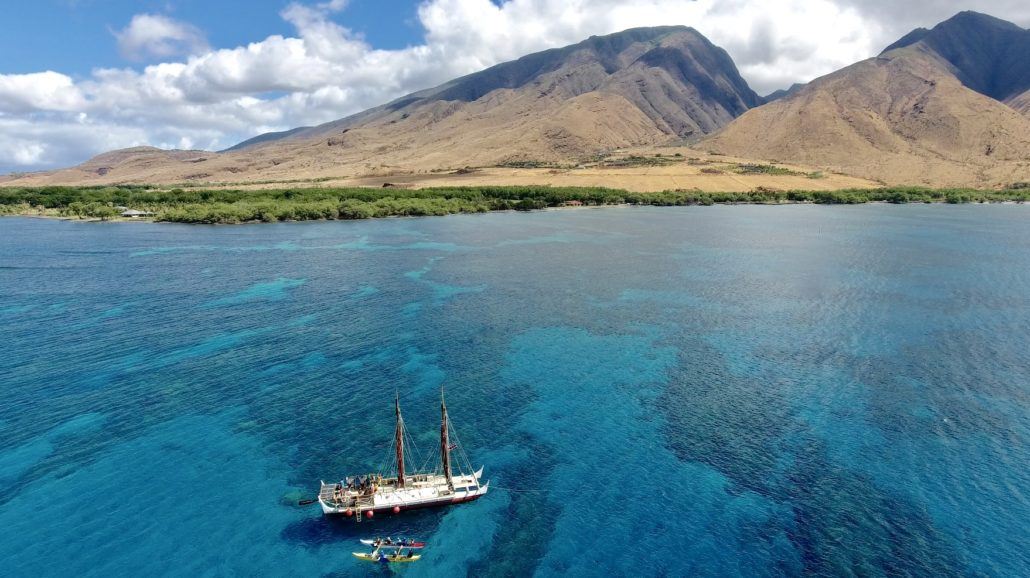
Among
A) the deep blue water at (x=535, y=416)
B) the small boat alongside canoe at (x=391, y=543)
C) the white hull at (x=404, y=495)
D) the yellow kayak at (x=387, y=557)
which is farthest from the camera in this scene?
the white hull at (x=404, y=495)

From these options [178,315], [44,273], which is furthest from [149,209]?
[178,315]

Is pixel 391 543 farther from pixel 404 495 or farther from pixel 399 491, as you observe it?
pixel 399 491

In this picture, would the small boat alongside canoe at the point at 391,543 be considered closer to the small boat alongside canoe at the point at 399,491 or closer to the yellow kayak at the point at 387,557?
the yellow kayak at the point at 387,557

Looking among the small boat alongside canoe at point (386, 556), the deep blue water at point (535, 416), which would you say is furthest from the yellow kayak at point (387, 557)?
the deep blue water at point (535, 416)

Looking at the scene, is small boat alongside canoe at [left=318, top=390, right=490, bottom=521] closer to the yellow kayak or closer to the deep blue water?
the deep blue water

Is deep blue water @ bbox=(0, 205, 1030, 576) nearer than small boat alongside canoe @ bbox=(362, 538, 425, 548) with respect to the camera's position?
No

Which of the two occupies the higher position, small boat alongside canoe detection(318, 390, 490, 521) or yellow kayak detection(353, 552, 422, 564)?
small boat alongside canoe detection(318, 390, 490, 521)

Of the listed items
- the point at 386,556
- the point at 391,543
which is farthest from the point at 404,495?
the point at 386,556

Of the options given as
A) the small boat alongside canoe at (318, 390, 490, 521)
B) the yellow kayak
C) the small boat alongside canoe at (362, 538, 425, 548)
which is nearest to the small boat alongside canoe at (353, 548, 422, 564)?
the yellow kayak
